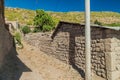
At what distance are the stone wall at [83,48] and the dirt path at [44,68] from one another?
42 cm

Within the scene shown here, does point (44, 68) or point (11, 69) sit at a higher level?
point (11, 69)

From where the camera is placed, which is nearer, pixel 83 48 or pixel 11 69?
pixel 11 69

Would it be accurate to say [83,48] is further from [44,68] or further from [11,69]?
[11,69]

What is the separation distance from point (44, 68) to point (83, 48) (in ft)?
8.55

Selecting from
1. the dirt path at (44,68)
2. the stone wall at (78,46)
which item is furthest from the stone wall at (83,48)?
the dirt path at (44,68)

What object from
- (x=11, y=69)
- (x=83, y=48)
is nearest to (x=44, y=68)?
(x=11, y=69)

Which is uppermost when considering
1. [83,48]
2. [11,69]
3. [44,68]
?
[83,48]

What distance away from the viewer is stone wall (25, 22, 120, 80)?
10.9m

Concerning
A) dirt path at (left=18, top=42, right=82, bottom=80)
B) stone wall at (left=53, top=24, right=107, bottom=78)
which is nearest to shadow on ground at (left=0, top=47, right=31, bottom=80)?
dirt path at (left=18, top=42, right=82, bottom=80)

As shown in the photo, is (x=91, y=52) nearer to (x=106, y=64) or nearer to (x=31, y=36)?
(x=106, y=64)

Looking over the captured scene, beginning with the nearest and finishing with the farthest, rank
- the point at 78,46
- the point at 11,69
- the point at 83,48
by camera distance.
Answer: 1. the point at 11,69
2. the point at 83,48
3. the point at 78,46

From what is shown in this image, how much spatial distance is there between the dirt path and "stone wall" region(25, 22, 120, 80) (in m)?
0.42

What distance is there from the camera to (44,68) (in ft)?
44.4

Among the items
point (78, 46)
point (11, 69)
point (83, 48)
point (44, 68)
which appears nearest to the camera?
point (11, 69)
